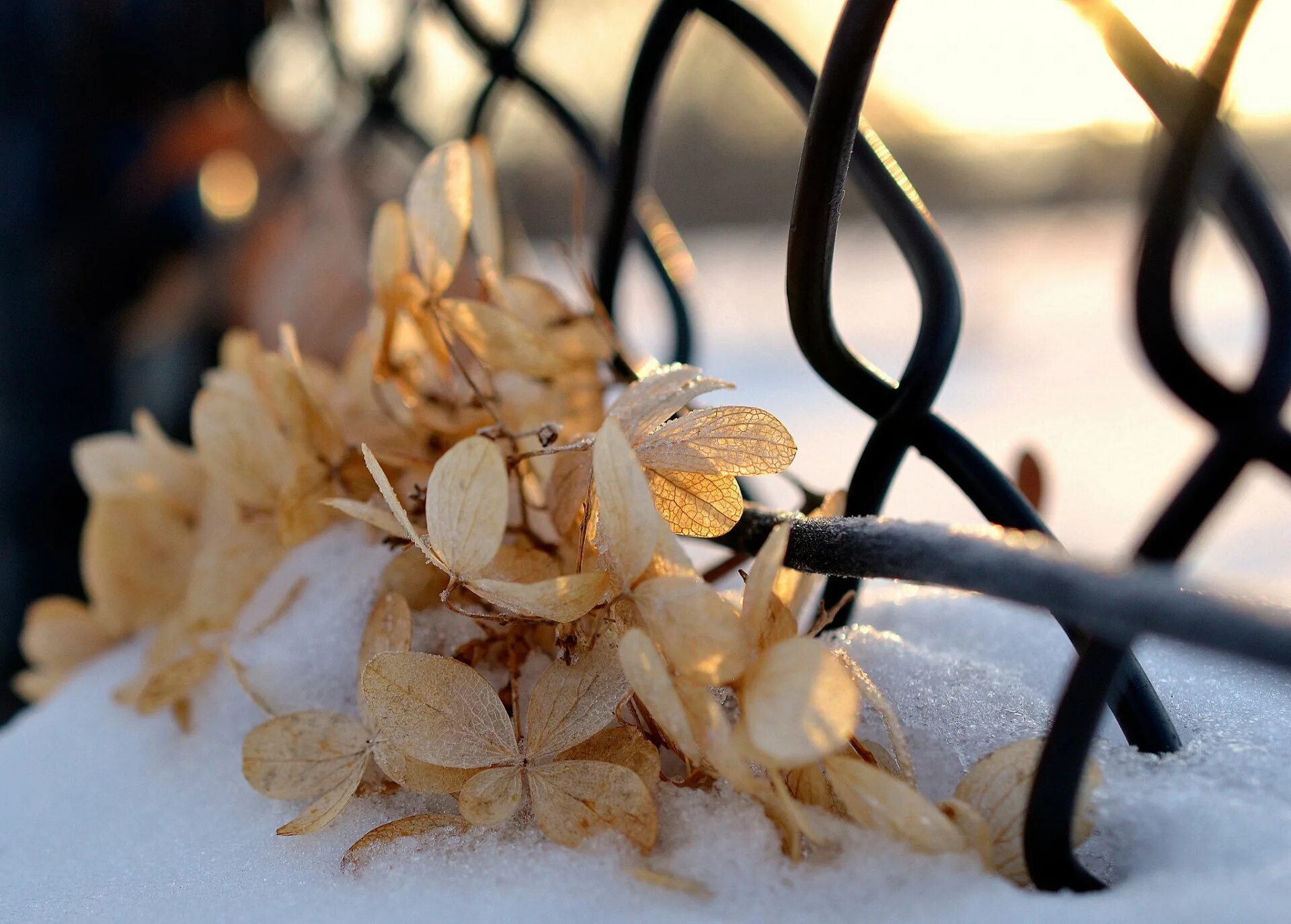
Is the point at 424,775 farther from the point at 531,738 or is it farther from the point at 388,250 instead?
the point at 388,250

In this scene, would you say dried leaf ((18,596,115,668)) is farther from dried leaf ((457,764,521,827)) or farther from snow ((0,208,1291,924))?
dried leaf ((457,764,521,827))

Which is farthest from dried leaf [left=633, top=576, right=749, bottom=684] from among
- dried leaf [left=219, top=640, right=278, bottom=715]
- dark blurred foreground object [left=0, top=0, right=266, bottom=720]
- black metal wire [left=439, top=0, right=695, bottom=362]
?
dark blurred foreground object [left=0, top=0, right=266, bottom=720]

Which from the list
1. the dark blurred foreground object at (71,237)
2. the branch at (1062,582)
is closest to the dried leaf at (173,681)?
the branch at (1062,582)

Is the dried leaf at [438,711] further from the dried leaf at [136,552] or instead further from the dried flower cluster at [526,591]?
the dried leaf at [136,552]

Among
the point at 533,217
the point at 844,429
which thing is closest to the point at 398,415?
the point at 844,429

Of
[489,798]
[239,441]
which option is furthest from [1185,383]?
[239,441]

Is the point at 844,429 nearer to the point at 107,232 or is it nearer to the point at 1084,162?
the point at 107,232

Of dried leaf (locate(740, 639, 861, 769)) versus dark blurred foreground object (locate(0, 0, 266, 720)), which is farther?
dark blurred foreground object (locate(0, 0, 266, 720))
